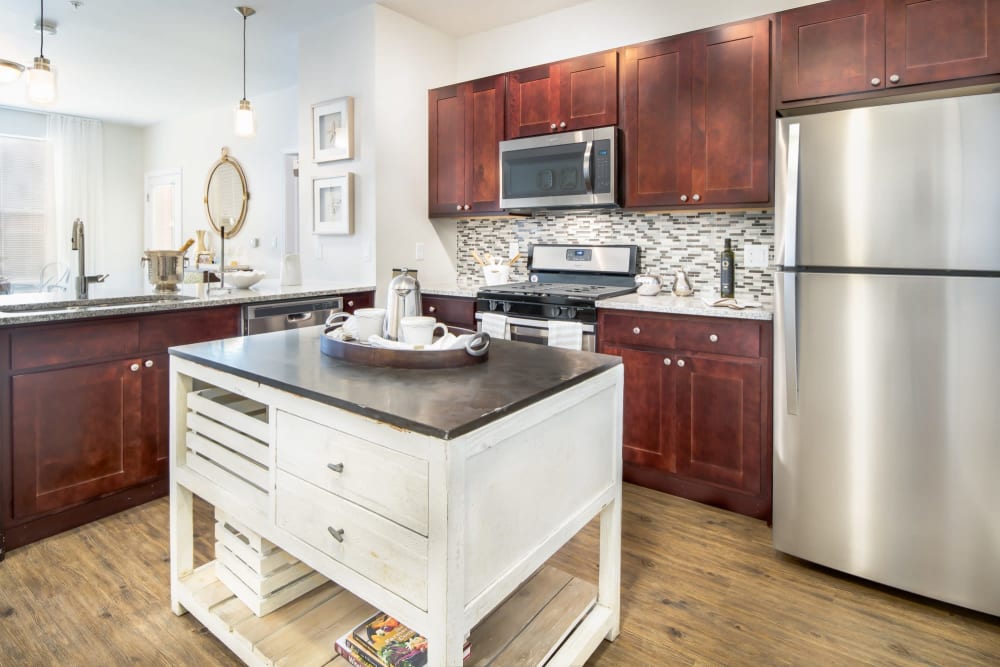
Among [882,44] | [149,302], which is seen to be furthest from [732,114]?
[149,302]

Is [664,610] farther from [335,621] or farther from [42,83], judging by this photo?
[42,83]

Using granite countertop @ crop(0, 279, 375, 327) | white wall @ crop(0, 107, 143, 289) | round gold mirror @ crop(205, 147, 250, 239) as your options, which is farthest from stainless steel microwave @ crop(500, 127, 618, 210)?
white wall @ crop(0, 107, 143, 289)

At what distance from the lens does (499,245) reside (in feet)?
13.2

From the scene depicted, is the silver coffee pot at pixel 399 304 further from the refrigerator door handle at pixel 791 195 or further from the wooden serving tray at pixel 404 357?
the refrigerator door handle at pixel 791 195

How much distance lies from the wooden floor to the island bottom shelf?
0.34ft

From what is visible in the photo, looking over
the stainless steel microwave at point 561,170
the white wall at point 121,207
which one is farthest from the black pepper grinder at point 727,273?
the white wall at point 121,207

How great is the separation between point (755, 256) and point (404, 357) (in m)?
2.21

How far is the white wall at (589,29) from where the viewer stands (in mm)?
3043

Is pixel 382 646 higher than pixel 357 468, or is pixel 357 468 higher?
pixel 357 468

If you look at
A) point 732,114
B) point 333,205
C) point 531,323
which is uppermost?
point 732,114

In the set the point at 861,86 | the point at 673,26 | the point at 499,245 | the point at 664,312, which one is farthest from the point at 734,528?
the point at 673,26

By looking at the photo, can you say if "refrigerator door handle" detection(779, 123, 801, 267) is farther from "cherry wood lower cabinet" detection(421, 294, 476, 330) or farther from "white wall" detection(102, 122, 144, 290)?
"white wall" detection(102, 122, 144, 290)

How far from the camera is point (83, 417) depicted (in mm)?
2414

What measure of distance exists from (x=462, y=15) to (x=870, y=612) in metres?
3.70
